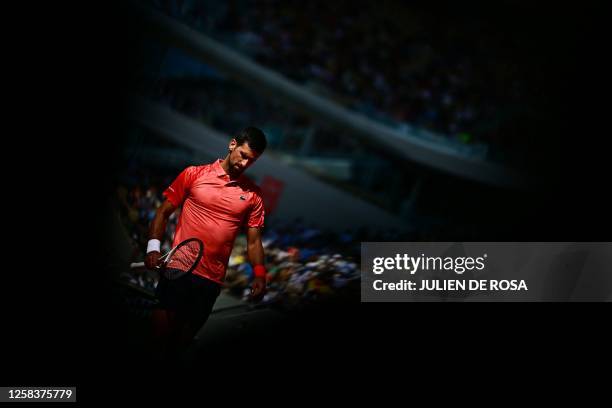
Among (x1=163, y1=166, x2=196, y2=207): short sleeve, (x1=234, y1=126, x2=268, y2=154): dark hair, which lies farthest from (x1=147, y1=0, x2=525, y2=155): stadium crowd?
(x1=234, y1=126, x2=268, y2=154): dark hair

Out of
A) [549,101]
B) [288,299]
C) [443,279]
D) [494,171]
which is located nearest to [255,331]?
[288,299]

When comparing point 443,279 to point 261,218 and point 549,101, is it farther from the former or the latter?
point 549,101

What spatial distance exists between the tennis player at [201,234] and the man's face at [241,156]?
7 cm

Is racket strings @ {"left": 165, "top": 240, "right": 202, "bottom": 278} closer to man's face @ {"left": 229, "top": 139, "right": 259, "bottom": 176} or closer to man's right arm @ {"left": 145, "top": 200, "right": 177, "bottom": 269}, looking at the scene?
man's right arm @ {"left": 145, "top": 200, "right": 177, "bottom": 269}

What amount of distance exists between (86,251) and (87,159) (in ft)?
2.94

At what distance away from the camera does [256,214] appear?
11.0ft

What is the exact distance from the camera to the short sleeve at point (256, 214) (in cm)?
332

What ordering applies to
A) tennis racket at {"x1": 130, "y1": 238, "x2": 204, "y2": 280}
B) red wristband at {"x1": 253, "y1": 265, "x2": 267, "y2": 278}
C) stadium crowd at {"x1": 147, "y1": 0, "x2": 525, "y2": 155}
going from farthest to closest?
stadium crowd at {"x1": 147, "y1": 0, "x2": 525, "y2": 155} → red wristband at {"x1": 253, "y1": 265, "x2": 267, "y2": 278} → tennis racket at {"x1": 130, "y1": 238, "x2": 204, "y2": 280}

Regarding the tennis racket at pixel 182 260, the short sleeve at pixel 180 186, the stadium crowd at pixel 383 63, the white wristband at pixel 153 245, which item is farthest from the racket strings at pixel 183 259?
the stadium crowd at pixel 383 63

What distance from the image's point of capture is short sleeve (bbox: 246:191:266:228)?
3320 mm

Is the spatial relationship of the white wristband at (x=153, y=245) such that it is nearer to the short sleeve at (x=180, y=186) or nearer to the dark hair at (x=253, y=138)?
the short sleeve at (x=180, y=186)

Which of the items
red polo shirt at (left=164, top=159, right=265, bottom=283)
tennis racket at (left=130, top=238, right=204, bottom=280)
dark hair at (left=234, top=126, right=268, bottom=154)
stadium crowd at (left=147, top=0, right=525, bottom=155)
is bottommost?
tennis racket at (left=130, top=238, right=204, bottom=280)

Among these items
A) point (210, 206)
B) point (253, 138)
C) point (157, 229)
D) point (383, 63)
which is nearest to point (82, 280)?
point (157, 229)

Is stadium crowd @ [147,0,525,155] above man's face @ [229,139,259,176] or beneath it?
above
